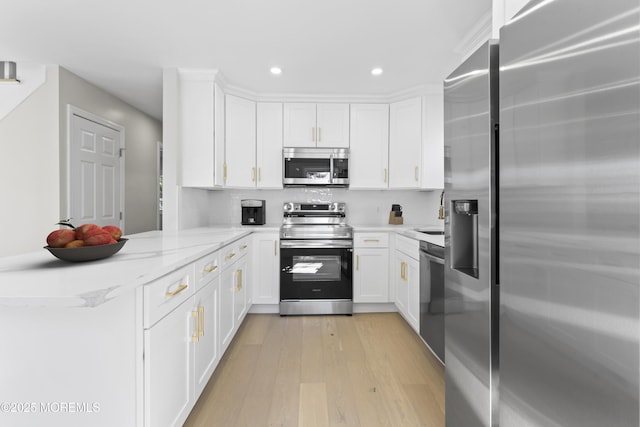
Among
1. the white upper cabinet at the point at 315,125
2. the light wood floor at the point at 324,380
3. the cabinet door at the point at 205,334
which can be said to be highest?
the white upper cabinet at the point at 315,125

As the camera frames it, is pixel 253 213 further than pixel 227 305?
Yes

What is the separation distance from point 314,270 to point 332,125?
62.5 inches

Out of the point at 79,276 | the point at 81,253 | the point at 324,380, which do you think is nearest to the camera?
the point at 79,276

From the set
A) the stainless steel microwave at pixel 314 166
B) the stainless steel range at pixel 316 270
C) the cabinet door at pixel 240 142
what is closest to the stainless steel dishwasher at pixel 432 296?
the stainless steel range at pixel 316 270

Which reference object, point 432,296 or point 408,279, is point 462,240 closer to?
point 432,296

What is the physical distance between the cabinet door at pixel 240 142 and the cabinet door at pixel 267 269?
68cm

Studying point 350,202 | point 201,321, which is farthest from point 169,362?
point 350,202

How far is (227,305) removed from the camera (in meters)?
2.38

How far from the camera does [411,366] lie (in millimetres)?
2316

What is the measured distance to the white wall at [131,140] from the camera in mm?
3162

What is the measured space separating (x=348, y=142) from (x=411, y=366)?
2.31 meters

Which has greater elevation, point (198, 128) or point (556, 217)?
point (198, 128)

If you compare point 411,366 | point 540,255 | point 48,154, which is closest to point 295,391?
point 411,366

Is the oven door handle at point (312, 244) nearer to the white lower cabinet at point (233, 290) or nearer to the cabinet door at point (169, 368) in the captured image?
the white lower cabinet at point (233, 290)
